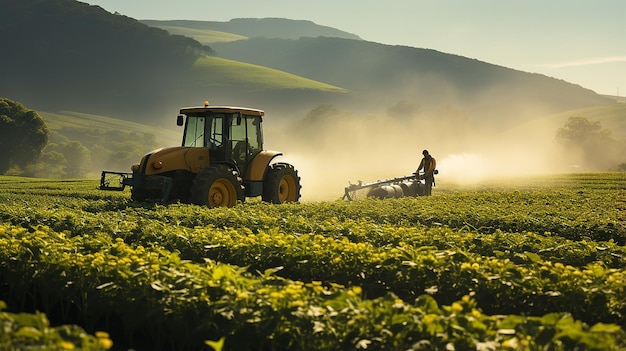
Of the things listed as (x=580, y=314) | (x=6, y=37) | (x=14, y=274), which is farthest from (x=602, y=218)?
(x=6, y=37)

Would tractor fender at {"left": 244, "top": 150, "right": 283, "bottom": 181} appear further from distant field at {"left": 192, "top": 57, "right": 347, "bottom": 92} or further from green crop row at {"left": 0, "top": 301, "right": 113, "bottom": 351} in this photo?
distant field at {"left": 192, "top": 57, "right": 347, "bottom": 92}

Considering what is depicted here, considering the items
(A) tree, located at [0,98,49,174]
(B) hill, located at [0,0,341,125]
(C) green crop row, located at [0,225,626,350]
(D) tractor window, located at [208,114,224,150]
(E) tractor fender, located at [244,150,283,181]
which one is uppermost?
(B) hill, located at [0,0,341,125]

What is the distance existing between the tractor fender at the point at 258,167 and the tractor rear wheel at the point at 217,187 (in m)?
0.85

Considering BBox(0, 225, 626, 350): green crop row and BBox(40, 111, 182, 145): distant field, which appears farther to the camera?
BBox(40, 111, 182, 145): distant field

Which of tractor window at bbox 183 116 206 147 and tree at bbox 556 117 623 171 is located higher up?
tree at bbox 556 117 623 171

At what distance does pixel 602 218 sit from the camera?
15.9 meters

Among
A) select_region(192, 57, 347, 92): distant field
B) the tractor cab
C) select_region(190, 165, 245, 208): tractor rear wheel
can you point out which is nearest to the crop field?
select_region(190, 165, 245, 208): tractor rear wheel

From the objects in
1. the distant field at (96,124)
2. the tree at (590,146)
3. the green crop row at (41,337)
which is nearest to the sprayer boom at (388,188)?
the green crop row at (41,337)

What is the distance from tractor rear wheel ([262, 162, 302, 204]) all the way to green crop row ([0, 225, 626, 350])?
12.0m

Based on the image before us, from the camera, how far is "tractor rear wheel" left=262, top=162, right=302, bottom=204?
71.1 ft

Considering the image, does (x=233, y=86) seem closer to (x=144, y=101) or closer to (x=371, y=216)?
(x=144, y=101)

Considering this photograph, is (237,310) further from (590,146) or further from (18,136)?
(590,146)

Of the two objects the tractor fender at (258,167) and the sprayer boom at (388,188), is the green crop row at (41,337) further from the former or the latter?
the sprayer boom at (388,188)

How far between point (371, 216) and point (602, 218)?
16.7ft
